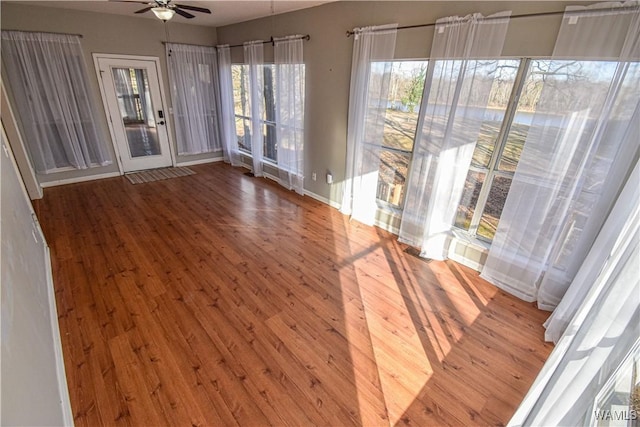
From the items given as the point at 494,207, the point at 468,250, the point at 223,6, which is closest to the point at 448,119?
the point at 494,207

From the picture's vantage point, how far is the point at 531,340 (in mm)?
2074

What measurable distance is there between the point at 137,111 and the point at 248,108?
1990mm

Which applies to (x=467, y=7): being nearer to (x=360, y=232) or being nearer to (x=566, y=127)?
(x=566, y=127)

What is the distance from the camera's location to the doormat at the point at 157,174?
16.4ft

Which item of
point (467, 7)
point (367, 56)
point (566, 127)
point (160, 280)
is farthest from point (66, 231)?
point (566, 127)

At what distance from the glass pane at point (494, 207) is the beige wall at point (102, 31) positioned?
18.1 feet

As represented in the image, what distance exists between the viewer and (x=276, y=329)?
2.09 metres

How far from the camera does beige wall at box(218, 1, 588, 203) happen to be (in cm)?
212

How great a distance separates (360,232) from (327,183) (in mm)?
1019

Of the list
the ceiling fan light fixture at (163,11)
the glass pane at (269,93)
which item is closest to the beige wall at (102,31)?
the glass pane at (269,93)

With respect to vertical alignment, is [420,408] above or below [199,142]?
below

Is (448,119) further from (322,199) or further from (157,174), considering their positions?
(157,174)

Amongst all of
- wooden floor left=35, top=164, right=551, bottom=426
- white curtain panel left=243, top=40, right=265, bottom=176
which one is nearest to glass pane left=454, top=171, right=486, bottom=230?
wooden floor left=35, top=164, right=551, bottom=426

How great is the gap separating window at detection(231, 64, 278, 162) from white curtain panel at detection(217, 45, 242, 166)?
84 mm
